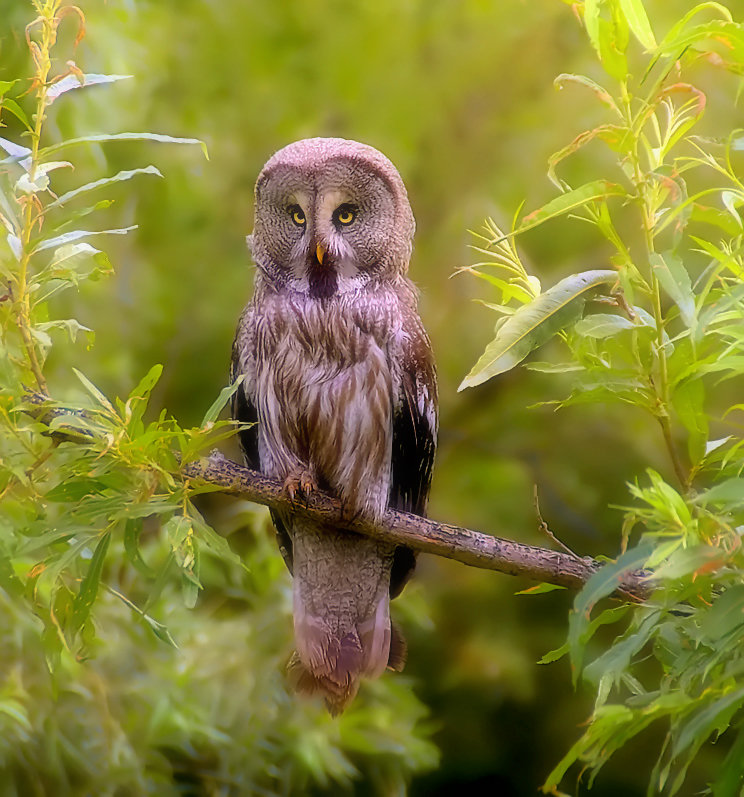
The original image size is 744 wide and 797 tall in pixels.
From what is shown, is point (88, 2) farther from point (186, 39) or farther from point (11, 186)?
point (11, 186)

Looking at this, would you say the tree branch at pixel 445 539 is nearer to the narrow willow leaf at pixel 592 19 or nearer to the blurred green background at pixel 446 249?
the narrow willow leaf at pixel 592 19

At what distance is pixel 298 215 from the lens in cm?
206

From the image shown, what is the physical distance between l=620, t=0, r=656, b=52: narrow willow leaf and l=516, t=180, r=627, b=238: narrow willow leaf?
6.2 inches


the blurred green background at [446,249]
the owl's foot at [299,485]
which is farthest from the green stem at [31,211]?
the blurred green background at [446,249]

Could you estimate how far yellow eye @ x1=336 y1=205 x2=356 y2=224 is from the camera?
2.05 meters

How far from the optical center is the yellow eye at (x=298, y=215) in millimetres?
2053

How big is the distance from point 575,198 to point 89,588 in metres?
0.78

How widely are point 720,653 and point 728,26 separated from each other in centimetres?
64

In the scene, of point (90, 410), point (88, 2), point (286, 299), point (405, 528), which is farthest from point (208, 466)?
point (88, 2)

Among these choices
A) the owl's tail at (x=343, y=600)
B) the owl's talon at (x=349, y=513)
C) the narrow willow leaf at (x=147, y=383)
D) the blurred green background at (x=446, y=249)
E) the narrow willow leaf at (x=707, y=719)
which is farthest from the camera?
the blurred green background at (x=446, y=249)

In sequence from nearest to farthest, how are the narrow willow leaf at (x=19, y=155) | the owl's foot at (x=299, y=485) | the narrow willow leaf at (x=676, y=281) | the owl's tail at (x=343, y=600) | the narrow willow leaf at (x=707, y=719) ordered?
the narrow willow leaf at (x=707, y=719), the narrow willow leaf at (x=676, y=281), the narrow willow leaf at (x=19, y=155), the owl's foot at (x=299, y=485), the owl's tail at (x=343, y=600)

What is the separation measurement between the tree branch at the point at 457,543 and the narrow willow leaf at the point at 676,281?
16.6 inches

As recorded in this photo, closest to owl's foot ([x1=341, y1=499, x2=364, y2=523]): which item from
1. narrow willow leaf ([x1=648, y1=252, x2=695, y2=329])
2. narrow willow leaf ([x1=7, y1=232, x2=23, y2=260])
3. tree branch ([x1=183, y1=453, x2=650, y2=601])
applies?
tree branch ([x1=183, y1=453, x2=650, y2=601])

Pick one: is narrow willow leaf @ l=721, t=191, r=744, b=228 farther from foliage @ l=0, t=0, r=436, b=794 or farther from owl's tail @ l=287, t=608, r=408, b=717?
owl's tail @ l=287, t=608, r=408, b=717
